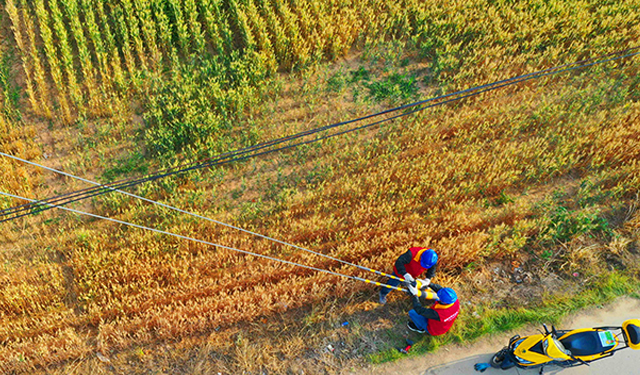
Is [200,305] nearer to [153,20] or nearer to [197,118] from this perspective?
[197,118]

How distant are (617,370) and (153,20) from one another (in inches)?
396

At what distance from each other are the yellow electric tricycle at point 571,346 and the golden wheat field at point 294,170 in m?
0.69

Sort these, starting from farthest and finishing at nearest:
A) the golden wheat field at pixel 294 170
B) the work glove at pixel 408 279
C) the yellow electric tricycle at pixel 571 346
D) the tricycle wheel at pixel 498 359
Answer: the golden wheat field at pixel 294 170
the work glove at pixel 408 279
the tricycle wheel at pixel 498 359
the yellow electric tricycle at pixel 571 346

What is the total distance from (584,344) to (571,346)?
152mm

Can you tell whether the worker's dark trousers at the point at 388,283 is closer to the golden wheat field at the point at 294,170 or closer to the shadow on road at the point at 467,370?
the golden wheat field at the point at 294,170

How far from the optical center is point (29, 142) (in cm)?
704

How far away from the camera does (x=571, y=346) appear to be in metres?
4.78

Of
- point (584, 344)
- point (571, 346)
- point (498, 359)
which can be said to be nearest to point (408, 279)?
point (498, 359)

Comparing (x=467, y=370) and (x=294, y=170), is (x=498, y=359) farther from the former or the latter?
(x=294, y=170)

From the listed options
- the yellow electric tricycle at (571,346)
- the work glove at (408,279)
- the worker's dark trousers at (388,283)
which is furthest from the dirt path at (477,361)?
the work glove at (408,279)

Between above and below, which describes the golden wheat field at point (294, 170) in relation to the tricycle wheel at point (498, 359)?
above

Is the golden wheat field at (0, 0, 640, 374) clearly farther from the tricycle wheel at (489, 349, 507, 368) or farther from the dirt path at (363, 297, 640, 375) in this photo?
the tricycle wheel at (489, 349, 507, 368)

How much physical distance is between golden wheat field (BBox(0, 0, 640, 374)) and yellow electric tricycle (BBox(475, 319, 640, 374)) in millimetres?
693

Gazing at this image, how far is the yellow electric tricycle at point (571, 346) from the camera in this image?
4.63 meters
